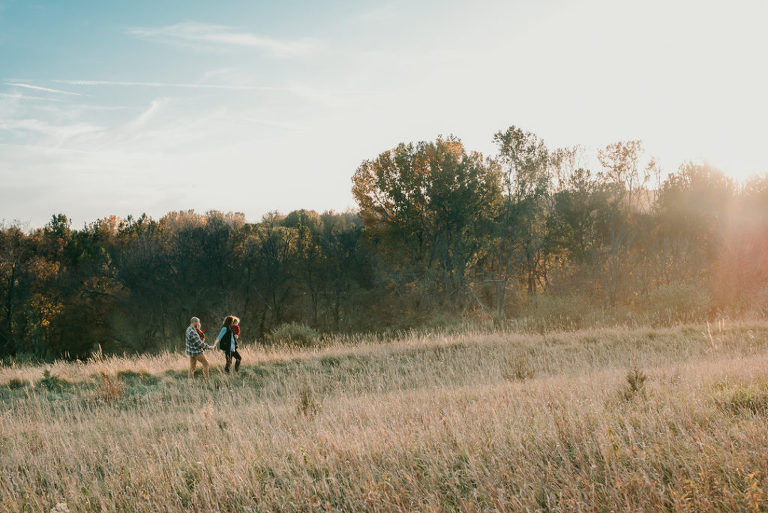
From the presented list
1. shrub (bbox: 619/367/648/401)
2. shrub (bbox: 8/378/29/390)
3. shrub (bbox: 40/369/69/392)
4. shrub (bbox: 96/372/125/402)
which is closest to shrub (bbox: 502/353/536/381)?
shrub (bbox: 619/367/648/401)

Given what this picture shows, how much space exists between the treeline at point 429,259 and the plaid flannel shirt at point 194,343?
19020mm

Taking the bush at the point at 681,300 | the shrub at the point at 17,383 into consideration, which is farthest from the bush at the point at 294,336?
the bush at the point at 681,300

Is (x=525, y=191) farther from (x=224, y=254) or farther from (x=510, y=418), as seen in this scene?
(x=510, y=418)

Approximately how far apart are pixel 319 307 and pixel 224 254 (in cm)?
891

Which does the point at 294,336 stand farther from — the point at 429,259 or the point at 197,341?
the point at 429,259

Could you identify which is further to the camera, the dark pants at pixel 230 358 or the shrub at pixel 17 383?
the dark pants at pixel 230 358

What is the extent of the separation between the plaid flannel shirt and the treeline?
19.0 metres

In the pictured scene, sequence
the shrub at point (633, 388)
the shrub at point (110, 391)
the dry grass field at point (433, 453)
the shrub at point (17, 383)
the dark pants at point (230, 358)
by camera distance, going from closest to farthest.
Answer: the dry grass field at point (433, 453) → the shrub at point (633, 388) → the shrub at point (110, 391) → the shrub at point (17, 383) → the dark pants at point (230, 358)

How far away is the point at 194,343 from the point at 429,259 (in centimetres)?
2494

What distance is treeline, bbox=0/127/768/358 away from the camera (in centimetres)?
3275

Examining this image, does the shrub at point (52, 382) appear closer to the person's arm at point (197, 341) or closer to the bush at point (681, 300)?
the person's arm at point (197, 341)

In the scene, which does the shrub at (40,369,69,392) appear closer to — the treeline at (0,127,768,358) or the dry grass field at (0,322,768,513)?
the dry grass field at (0,322,768,513)

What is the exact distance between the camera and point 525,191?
34.6 metres

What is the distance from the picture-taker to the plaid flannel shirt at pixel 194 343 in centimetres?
1249
